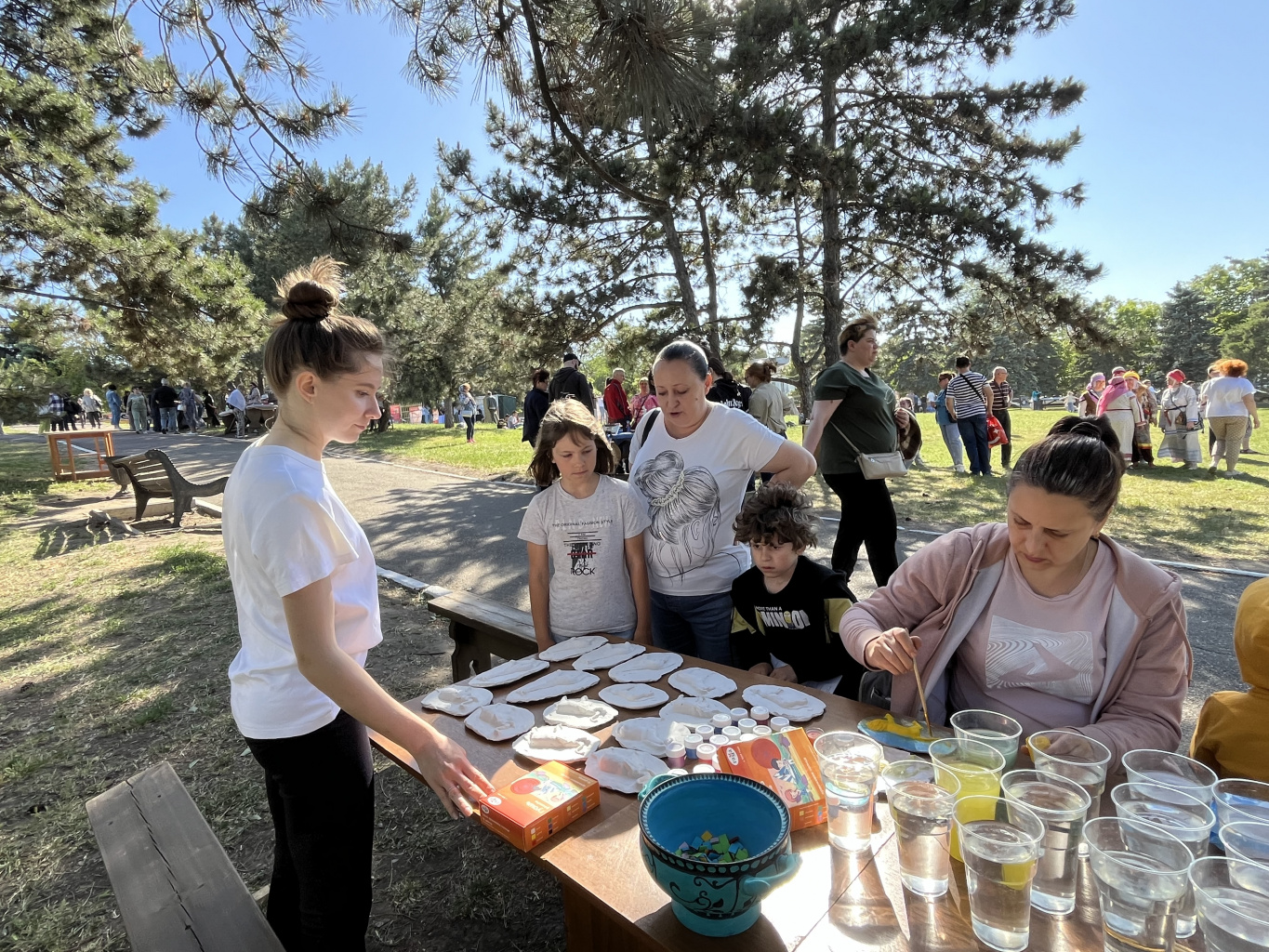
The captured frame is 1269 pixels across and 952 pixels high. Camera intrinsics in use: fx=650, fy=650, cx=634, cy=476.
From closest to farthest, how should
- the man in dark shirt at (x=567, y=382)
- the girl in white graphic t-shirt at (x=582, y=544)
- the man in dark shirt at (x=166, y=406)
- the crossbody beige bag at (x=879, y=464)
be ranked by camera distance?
the girl in white graphic t-shirt at (x=582, y=544)
the crossbody beige bag at (x=879, y=464)
the man in dark shirt at (x=567, y=382)
the man in dark shirt at (x=166, y=406)

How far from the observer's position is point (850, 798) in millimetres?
1081

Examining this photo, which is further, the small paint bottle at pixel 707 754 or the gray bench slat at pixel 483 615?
the gray bench slat at pixel 483 615

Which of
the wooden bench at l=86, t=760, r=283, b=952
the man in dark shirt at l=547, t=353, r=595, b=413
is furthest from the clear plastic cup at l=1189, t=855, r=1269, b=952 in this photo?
the man in dark shirt at l=547, t=353, r=595, b=413

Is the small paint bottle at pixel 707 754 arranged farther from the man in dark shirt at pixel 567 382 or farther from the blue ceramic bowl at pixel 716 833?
the man in dark shirt at pixel 567 382

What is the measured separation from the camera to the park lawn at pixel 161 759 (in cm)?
206

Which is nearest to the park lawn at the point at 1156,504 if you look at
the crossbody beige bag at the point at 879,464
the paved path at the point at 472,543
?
the paved path at the point at 472,543

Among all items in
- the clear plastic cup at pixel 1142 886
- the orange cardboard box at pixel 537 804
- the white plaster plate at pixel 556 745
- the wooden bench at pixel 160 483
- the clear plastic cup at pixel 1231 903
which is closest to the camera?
the clear plastic cup at pixel 1231 903

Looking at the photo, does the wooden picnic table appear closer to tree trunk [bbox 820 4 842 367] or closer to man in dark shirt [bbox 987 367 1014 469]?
tree trunk [bbox 820 4 842 367]

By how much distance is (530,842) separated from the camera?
116 centimetres

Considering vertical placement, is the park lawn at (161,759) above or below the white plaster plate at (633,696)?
below

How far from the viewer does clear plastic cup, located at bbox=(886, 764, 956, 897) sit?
0.96m

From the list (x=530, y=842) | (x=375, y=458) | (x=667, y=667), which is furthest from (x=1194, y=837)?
(x=375, y=458)

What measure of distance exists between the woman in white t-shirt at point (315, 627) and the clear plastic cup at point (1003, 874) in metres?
0.83

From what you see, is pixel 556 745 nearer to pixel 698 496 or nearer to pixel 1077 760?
pixel 1077 760
